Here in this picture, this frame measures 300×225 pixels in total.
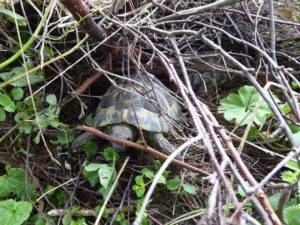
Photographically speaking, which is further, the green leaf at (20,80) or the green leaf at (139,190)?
the green leaf at (20,80)

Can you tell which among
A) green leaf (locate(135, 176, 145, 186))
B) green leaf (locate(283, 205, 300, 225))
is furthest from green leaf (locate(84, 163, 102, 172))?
green leaf (locate(283, 205, 300, 225))

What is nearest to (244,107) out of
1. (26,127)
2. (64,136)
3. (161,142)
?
(161,142)

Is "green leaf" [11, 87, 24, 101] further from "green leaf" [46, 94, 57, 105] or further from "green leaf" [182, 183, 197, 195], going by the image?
"green leaf" [182, 183, 197, 195]

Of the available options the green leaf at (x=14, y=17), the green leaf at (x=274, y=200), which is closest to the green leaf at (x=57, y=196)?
the green leaf at (x=14, y=17)

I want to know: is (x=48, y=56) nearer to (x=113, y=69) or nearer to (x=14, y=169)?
(x=113, y=69)

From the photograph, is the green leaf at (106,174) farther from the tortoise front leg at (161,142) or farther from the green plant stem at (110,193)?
the tortoise front leg at (161,142)

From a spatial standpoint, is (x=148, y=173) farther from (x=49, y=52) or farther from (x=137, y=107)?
(x=49, y=52)

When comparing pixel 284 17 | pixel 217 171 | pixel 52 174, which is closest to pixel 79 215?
pixel 52 174
